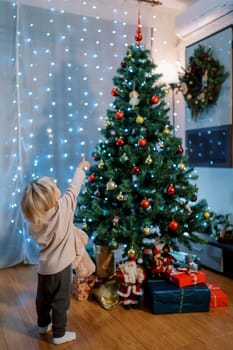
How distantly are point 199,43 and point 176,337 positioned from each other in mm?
2795

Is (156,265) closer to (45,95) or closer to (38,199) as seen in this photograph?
(38,199)

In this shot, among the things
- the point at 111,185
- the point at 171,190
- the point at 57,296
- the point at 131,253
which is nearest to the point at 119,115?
the point at 111,185

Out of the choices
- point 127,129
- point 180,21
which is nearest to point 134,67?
point 127,129

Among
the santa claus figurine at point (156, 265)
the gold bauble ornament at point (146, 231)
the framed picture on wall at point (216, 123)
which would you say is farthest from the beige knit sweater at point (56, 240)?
the framed picture on wall at point (216, 123)

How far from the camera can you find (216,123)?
316 cm

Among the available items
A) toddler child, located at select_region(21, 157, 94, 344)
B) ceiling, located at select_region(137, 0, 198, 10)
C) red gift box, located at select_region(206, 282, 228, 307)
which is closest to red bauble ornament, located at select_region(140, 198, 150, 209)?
toddler child, located at select_region(21, 157, 94, 344)

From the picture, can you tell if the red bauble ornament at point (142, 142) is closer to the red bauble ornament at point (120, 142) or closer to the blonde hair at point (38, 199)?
the red bauble ornament at point (120, 142)

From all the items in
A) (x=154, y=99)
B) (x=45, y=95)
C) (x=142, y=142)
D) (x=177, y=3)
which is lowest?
(x=142, y=142)

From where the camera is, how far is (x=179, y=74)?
11.5 ft

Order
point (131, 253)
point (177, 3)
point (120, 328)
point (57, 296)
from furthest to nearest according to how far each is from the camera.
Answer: point (177, 3), point (131, 253), point (120, 328), point (57, 296)

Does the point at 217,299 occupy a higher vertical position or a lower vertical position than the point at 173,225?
lower

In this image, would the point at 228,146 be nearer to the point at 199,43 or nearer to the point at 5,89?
the point at 199,43

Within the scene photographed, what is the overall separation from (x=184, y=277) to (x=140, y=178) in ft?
2.46

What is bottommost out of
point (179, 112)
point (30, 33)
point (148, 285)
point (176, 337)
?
point (176, 337)
